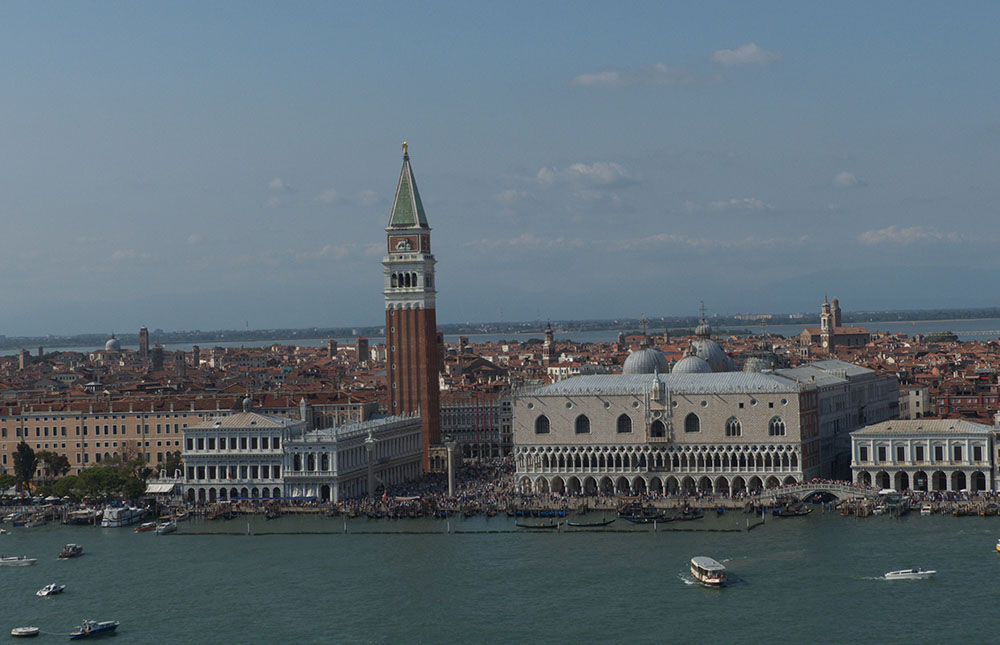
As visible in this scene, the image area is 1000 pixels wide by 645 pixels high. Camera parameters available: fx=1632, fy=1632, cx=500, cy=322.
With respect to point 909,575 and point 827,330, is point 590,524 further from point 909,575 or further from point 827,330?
point 827,330

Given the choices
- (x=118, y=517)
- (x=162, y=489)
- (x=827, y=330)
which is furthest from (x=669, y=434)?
(x=827, y=330)

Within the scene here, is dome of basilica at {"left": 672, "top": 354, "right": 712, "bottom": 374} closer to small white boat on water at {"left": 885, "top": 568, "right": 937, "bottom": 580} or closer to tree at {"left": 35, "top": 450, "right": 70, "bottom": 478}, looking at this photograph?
small white boat on water at {"left": 885, "top": 568, "right": 937, "bottom": 580}

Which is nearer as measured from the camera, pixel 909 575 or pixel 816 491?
pixel 909 575

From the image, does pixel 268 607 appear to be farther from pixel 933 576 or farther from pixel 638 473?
pixel 638 473

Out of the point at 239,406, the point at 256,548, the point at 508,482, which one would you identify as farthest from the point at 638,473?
the point at 239,406

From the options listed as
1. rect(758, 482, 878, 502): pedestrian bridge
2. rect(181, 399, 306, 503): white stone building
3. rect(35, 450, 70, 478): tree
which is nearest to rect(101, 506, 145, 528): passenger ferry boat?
rect(181, 399, 306, 503): white stone building

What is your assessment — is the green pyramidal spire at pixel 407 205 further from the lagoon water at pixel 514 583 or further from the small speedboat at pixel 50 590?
the small speedboat at pixel 50 590

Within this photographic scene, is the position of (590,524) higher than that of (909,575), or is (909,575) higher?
(590,524)

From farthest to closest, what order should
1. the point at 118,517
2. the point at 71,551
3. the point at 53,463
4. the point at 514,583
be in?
the point at 53,463, the point at 118,517, the point at 71,551, the point at 514,583
